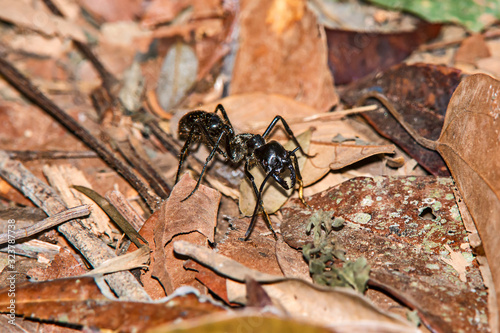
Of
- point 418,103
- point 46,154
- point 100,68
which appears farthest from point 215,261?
point 100,68

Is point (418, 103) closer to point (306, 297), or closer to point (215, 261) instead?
point (306, 297)

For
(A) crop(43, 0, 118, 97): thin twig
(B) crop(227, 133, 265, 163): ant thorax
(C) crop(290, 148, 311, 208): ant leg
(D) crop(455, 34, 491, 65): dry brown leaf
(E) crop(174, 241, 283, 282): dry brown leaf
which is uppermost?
(A) crop(43, 0, 118, 97): thin twig

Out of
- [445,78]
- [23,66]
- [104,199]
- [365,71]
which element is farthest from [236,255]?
[23,66]

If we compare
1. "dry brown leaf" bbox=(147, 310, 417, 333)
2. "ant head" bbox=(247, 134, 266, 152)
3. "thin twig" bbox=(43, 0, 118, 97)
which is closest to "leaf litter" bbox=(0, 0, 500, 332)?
"dry brown leaf" bbox=(147, 310, 417, 333)

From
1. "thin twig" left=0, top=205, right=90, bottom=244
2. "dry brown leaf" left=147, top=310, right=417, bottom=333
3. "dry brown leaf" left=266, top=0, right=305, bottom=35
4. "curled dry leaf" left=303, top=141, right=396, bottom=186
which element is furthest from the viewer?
"dry brown leaf" left=266, top=0, right=305, bottom=35

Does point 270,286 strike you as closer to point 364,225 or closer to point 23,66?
point 364,225

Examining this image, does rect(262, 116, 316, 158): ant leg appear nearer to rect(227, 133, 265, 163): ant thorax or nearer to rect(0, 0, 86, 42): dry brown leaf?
rect(227, 133, 265, 163): ant thorax

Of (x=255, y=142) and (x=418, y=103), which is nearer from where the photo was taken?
(x=418, y=103)
